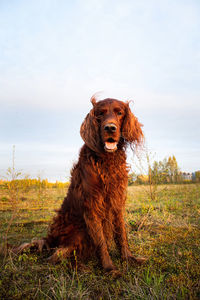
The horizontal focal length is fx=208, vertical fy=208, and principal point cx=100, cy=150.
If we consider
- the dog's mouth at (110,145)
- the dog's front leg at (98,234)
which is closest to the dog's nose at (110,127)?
the dog's mouth at (110,145)

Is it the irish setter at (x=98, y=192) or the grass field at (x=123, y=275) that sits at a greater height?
the irish setter at (x=98, y=192)

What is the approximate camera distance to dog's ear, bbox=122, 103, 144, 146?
265 cm

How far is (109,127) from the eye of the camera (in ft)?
7.56

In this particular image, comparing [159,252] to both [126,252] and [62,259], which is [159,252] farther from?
[62,259]

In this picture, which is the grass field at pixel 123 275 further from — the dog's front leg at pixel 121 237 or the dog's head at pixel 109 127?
the dog's head at pixel 109 127

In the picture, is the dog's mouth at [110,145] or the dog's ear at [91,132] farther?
the dog's ear at [91,132]

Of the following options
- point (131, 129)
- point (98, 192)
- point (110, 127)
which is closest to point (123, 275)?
point (98, 192)

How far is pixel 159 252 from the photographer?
279 centimetres

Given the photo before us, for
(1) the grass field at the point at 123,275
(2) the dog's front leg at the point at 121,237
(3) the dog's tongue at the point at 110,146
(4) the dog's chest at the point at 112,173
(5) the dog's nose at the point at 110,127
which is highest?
(5) the dog's nose at the point at 110,127

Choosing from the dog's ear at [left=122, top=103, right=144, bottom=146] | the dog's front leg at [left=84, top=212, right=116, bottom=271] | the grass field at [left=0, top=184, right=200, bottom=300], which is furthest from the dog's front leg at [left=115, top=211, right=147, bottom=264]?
the dog's ear at [left=122, top=103, right=144, bottom=146]

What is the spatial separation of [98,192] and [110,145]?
1.79 feet

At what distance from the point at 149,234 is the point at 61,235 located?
177 centimetres

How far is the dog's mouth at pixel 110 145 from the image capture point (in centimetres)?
232

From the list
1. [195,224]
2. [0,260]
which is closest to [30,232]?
[0,260]
